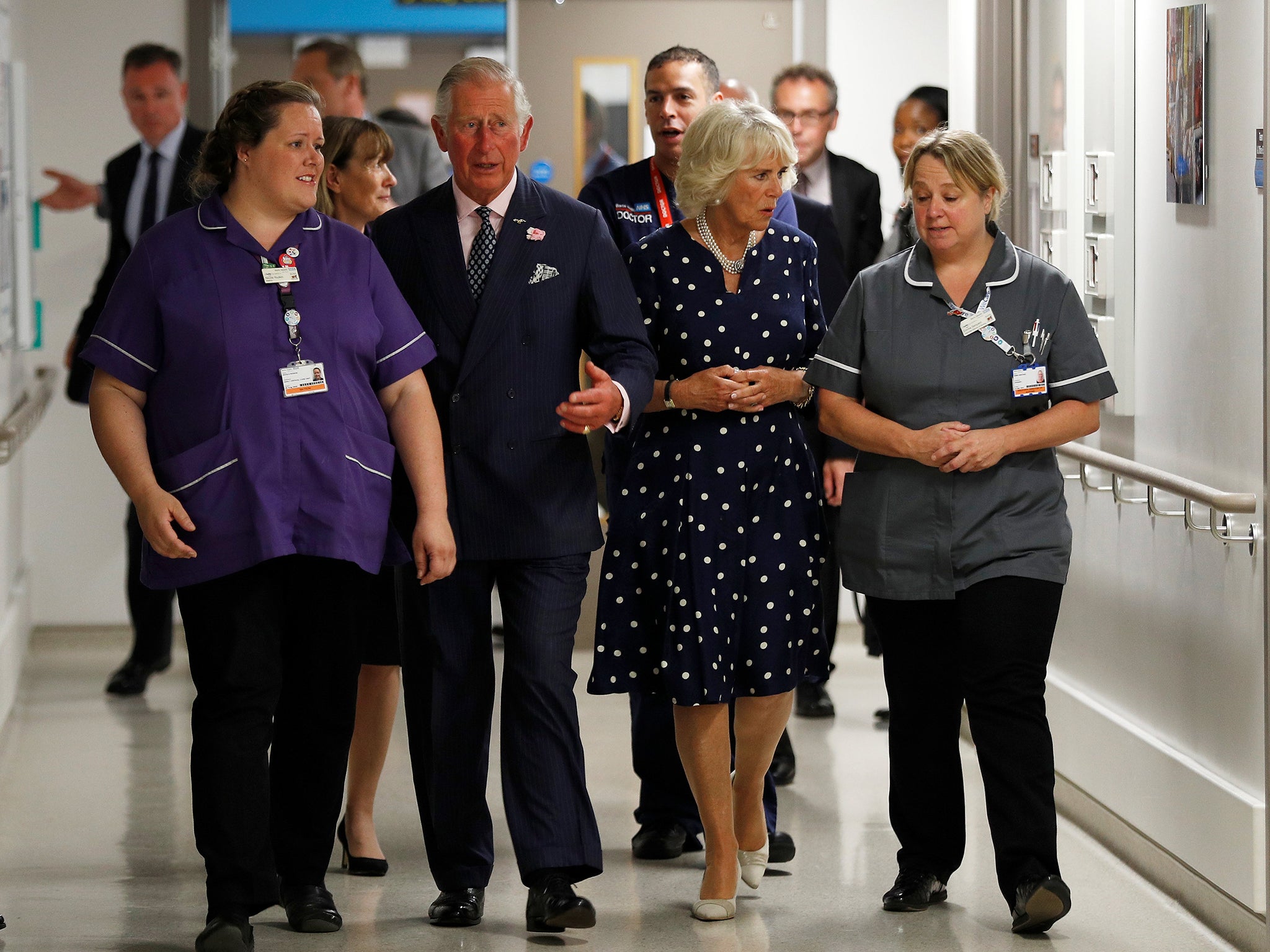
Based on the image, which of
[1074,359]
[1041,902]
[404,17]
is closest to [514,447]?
[1074,359]

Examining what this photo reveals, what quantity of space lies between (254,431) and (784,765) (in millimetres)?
2147

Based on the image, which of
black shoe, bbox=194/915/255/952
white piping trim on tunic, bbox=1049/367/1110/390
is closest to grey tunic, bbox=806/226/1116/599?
white piping trim on tunic, bbox=1049/367/1110/390

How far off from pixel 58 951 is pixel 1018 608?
2.05 metres

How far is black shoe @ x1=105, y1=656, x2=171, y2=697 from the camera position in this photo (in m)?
6.04

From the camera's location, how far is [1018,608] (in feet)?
Result: 11.4

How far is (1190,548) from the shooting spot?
12.5 ft

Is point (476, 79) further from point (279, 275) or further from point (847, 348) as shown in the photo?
point (847, 348)

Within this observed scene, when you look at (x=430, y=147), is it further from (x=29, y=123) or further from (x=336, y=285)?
(x=336, y=285)

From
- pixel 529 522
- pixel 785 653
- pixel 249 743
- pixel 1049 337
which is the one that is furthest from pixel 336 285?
pixel 1049 337

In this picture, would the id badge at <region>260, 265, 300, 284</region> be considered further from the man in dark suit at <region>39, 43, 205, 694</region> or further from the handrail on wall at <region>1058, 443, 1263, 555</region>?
the man in dark suit at <region>39, 43, 205, 694</region>

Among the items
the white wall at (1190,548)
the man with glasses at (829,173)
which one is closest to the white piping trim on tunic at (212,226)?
the white wall at (1190,548)

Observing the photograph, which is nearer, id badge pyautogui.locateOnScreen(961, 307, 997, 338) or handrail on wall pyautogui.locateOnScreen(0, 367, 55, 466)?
id badge pyautogui.locateOnScreen(961, 307, 997, 338)

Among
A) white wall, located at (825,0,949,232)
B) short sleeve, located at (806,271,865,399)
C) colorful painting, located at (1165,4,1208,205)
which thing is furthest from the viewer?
white wall, located at (825,0,949,232)

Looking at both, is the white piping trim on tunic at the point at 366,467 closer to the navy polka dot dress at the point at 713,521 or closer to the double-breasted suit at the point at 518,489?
the double-breasted suit at the point at 518,489
